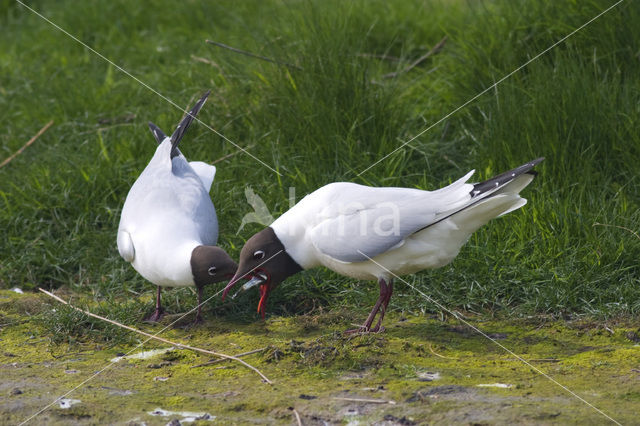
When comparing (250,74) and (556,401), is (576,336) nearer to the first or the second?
(556,401)

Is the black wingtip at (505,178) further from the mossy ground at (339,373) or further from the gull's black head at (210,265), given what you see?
the gull's black head at (210,265)

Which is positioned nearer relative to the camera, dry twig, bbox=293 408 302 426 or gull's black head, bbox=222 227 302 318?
dry twig, bbox=293 408 302 426

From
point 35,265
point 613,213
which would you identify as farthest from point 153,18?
point 613,213

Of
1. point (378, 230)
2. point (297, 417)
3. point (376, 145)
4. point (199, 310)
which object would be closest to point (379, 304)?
point (378, 230)

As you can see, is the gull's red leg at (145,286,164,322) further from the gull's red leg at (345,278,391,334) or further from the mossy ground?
the gull's red leg at (345,278,391,334)

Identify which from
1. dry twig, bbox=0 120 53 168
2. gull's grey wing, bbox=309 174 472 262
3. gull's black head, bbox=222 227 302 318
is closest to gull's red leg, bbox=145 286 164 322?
gull's black head, bbox=222 227 302 318

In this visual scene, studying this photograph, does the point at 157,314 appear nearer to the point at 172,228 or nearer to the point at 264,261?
the point at 172,228

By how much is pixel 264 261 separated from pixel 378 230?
59cm

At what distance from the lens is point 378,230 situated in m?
3.73

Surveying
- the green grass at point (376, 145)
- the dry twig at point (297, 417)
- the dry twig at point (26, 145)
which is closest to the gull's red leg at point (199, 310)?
the green grass at point (376, 145)

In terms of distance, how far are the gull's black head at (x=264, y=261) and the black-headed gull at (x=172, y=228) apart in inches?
2.8

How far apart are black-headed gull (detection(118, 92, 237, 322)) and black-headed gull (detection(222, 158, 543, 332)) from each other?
0.64 feet

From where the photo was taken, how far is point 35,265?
4953mm

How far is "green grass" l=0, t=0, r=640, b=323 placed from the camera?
14.2 ft
